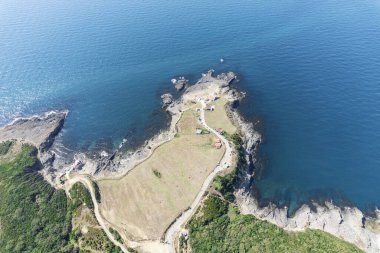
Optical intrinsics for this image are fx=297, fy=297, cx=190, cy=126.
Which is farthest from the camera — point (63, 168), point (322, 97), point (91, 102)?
point (91, 102)

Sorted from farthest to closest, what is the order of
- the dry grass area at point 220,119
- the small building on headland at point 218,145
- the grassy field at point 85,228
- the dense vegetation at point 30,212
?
the dry grass area at point 220,119 → the small building on headland at point 218,145 → the dense vegetation at point 30,212 → the grassy field at point 85,228

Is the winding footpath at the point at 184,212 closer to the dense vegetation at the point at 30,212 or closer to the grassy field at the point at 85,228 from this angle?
the grassy field at the point at 85,228

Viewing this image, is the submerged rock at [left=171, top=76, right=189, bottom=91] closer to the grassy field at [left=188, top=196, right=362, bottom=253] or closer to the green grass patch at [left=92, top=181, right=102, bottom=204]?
the green grass patch at [left=92, top=181, right=102, bottom=204]

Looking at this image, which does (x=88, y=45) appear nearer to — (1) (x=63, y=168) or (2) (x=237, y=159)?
(1) (x=63, y=168)

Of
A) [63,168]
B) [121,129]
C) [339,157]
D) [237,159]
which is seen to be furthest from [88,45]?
[339,157]

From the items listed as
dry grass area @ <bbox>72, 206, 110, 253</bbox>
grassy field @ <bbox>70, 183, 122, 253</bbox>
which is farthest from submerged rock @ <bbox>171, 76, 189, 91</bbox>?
dry grass area @ <bbox>72, 206, 110, 253</bbox>

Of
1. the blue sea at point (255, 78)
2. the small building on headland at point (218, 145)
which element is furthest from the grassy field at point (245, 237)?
the small building on headland at point (218, 145)

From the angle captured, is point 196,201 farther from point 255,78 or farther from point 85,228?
point 255,78
